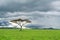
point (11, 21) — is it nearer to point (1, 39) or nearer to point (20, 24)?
point (20, 24)

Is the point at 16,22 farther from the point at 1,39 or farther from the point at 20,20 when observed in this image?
the point at 1,39

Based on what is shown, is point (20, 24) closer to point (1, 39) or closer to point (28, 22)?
point (28, 22)

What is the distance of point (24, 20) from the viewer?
68.8m

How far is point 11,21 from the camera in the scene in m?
69.7

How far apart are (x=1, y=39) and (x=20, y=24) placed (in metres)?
48.1

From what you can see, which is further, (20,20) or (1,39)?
(20,20)

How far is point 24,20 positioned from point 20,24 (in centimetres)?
228

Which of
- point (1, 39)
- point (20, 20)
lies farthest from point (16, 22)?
point (1, 39)

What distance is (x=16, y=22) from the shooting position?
68.8 m

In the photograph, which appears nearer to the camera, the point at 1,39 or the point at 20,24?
the point at 1,39

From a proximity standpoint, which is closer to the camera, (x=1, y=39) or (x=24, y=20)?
(x=1, y=39)

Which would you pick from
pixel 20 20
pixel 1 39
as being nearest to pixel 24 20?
pixel 20 20

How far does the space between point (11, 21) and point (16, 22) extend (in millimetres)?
2108

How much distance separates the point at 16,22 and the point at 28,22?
455 centimetres
